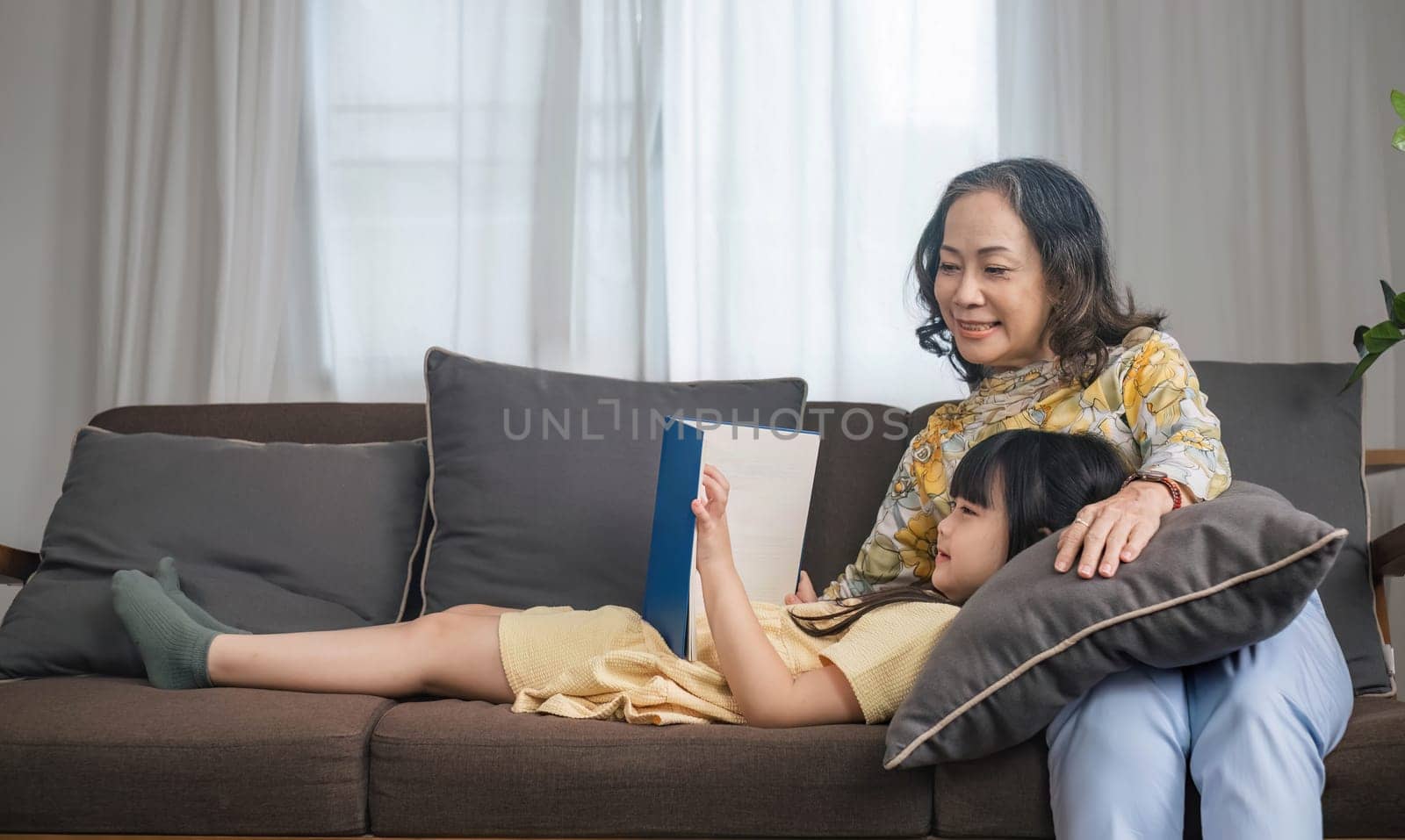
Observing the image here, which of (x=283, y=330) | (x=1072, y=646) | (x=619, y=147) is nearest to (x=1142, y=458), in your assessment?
(x=1072, y=646)

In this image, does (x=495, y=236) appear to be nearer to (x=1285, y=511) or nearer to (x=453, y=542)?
(x=453, y=542)

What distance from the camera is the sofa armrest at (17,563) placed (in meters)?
1.85

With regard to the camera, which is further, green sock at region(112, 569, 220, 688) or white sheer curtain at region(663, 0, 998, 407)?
white sheer curtain at region(663, 0, 998, 407)

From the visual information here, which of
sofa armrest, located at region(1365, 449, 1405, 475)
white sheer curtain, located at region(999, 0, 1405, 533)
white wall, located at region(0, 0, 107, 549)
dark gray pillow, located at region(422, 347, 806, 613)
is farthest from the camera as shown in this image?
white wall, located at region(0, 0, 107, 549)

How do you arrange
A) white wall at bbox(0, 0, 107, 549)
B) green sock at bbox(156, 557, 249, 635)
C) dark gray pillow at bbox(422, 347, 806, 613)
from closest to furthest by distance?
green sock at bbox(156, 557, 249, 635) < dark gray pillow at bbox(422, 347, 806, 613) < white wall at bbox(0, 0, 107, 549)

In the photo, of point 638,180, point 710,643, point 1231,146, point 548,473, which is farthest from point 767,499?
point 1231,146

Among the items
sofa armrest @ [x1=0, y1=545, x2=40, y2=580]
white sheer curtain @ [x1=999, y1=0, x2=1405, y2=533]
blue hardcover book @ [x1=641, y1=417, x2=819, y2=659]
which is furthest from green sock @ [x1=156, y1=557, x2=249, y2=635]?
white sheer curtain @ [x1=999, y1=0, x2=1405, y2=533]

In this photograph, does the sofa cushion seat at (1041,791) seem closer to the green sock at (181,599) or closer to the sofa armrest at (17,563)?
the green sock at (181,599)

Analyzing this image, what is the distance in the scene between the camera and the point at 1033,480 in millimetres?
1331

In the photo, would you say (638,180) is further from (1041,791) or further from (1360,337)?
(1041,791)

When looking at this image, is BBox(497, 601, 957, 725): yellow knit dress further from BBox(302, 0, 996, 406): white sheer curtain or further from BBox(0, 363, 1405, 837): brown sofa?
BBox(302, 0, 996, 406): white sheer curtain

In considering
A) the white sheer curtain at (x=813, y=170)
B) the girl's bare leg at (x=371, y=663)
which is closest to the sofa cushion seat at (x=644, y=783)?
the girl's bare leg at (x=371, y=663)

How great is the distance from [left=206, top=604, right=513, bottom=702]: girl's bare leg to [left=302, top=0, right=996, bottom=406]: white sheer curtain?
41.0 inches

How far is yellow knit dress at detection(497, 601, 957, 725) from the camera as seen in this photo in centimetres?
124
